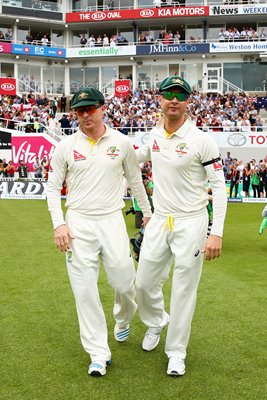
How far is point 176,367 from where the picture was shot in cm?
455

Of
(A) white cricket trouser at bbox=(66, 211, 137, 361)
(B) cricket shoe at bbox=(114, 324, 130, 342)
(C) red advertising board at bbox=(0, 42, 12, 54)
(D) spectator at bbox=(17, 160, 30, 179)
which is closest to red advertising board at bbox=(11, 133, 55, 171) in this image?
(D) spectator at bbox=(17, 160, 30, 179)

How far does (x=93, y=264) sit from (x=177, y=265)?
750 mm

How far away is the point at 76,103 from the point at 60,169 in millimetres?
618

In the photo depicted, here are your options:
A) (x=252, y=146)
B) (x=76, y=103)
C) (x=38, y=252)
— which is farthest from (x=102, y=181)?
(x=252, y=146)

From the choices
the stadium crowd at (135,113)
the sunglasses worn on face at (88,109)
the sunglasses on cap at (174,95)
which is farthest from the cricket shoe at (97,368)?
the stadium crowd at (135,113)

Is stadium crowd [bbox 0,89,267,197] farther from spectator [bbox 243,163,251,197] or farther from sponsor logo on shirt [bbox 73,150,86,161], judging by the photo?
sponsor logo on shirt [bbox 73,150,86,161]

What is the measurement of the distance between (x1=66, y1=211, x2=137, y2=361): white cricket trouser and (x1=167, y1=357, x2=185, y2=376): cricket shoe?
0.56 metres

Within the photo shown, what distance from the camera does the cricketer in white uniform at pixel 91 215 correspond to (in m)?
4.61

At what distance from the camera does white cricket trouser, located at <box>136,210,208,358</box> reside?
4.57 meters

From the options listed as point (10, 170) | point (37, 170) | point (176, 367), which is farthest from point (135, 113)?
point (176, 367)

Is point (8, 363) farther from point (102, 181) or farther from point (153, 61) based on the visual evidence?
point (153, 61)

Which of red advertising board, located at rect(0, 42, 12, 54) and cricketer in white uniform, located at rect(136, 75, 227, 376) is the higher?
red advertising board, located at rect(0, 42, 12, 54)

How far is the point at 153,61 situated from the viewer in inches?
1829

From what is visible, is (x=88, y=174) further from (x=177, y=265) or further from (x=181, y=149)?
(x=177, y=265)
